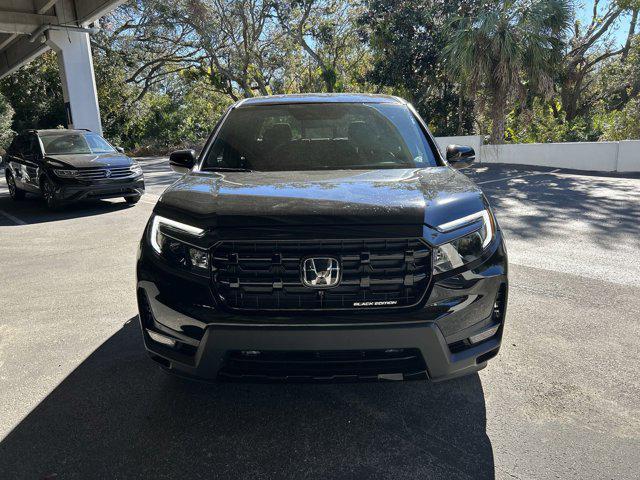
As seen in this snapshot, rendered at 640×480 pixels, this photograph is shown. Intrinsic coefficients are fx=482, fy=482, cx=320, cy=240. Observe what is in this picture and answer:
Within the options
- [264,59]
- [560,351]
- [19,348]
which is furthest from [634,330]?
[264,59]

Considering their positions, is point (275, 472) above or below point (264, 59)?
below

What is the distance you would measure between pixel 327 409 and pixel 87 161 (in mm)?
8258

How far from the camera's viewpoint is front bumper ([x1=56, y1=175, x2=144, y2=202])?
897 centimetres

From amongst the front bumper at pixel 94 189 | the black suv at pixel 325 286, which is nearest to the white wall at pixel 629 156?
the front bumper at pixel 94 189

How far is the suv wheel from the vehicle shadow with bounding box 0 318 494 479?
728 cm

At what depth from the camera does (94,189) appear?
9055 millimetres

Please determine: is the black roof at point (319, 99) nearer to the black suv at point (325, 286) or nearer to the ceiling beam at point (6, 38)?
the black suv at point (325, 286)

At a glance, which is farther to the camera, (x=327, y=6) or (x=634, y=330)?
(x=327, y=6)

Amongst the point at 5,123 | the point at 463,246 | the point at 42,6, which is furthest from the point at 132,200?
the point at 5,123

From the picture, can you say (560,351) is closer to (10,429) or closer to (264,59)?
(10,429)

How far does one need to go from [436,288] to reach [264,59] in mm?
27388

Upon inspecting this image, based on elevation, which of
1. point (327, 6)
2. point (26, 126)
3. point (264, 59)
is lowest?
point (26, 126)

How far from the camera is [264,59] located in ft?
89.3

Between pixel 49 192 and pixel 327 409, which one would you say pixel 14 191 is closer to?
pixel 49 192
